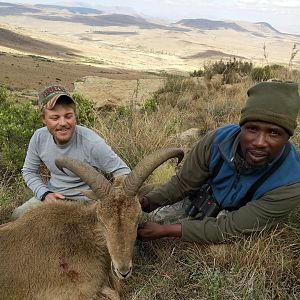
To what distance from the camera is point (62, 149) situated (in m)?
5.10

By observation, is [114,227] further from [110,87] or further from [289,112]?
[110,87]

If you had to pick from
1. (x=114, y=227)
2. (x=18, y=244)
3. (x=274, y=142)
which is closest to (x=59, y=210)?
(x=18, y=244)

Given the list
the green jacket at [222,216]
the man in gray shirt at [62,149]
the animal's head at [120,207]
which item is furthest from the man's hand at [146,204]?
the animal's head at [120,207]

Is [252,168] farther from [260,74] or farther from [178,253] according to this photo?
[260,74]

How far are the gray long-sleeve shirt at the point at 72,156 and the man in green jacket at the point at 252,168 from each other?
3.33 feet

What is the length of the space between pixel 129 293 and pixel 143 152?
107 inches

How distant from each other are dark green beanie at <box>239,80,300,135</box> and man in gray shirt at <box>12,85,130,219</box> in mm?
1723

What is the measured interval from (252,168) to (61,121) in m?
2.10

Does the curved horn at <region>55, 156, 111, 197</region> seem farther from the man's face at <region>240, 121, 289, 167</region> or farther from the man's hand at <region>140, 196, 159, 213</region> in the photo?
the man's face at <region>240, 121, 289, 167</region>

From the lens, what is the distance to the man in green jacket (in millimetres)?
3688

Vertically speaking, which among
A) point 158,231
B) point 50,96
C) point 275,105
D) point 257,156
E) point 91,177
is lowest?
point 158,231

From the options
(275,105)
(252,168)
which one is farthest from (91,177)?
(275,105)

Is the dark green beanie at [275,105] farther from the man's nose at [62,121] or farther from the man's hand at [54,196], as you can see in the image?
the man's hand at [54,196]

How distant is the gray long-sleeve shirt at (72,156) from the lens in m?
5.00
